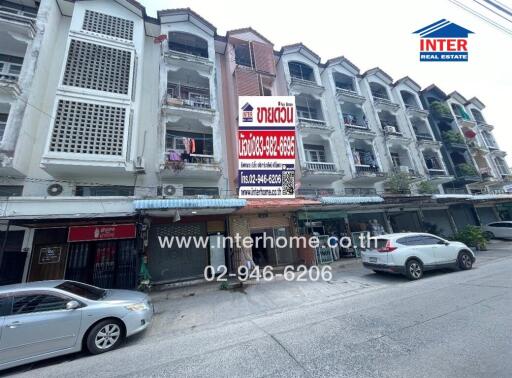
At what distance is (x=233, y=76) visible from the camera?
14.4m

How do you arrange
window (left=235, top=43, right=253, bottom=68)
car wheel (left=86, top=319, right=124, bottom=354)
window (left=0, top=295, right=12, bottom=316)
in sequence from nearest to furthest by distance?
window (left=0, top=295, right=12, bottom=316) < car wheel (left=86, top=319, right=124, bottom=354) < window (left=235, top=43, right=253, bottom=68)

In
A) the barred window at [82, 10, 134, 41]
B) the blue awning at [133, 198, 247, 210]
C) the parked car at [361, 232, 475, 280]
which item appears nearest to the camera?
the parked car at [361, 232, 475, 280]

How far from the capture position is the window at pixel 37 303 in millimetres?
4043

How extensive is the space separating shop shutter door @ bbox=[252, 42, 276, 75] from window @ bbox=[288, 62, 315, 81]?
231 centimetres

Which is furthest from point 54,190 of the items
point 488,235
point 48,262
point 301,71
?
point 488,235

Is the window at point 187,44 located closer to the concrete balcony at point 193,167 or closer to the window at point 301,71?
the window at point 301,71

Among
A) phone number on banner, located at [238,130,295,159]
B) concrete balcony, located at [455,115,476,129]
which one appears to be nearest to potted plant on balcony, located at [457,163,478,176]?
concrete balcony, located at [455,115,476,129]

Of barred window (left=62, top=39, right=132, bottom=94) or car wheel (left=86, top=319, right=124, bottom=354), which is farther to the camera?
barred window (left=62, top=39, right=132, bottom=94)

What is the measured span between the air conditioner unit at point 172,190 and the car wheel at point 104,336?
685cm

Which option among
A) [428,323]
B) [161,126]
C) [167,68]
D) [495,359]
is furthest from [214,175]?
[495,359]

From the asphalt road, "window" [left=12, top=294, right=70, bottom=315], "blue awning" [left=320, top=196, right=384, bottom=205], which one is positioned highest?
"blue awning" [left=320, top=196, right=384, bottom=205]

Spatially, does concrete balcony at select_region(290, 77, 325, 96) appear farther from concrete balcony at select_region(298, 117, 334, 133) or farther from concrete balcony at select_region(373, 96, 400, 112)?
concrete balcony at select_region(373, 96, 400, 112)

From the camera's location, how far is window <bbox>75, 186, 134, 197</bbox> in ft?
31.8

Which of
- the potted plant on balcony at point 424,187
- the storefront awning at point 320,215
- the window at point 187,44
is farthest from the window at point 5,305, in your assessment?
the potted plant on balcony at point 424,187
